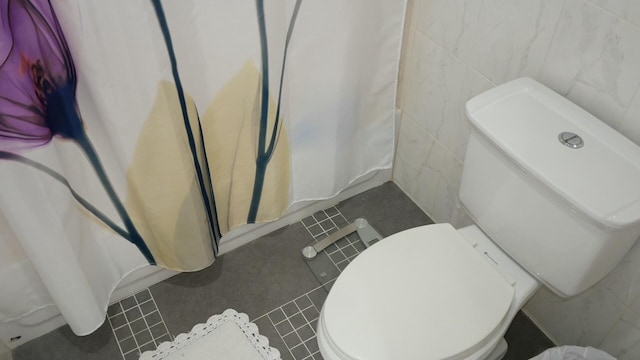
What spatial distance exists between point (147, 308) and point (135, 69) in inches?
32.5

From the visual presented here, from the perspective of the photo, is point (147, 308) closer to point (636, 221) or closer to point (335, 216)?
point (335, 216)

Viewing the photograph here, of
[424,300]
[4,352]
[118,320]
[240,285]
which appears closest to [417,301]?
[424,300]

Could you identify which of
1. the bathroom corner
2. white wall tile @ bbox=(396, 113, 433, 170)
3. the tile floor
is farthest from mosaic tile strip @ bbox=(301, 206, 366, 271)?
the bathroom corner

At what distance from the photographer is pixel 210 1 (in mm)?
1180

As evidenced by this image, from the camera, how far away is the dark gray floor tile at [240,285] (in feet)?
5.39

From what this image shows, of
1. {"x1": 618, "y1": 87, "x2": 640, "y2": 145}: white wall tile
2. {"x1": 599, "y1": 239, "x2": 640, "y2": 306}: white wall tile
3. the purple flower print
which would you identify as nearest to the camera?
the purple flower print

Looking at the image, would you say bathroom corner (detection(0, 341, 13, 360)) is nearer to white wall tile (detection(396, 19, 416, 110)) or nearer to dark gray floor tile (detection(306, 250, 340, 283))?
dark gray floor tile (detection(306, 250, 340, 283))

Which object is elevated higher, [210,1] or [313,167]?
[210,1]

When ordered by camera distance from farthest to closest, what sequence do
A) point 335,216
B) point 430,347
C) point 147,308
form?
1. point 335,216
2. point 147,308
3. point 430,347

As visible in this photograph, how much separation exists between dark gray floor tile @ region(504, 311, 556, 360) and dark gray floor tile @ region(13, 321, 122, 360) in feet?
3.82

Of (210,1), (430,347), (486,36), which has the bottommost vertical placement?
(430,347)

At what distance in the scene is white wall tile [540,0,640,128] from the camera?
107cm

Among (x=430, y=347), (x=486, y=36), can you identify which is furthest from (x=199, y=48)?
(x=430, y=347)

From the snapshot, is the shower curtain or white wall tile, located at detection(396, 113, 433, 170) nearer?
the shower curtain
